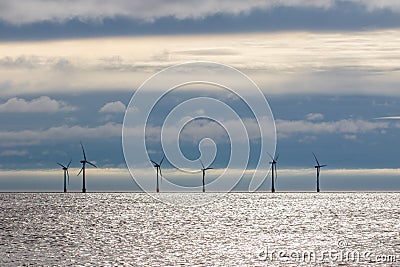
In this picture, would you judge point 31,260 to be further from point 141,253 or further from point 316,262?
point 316,262

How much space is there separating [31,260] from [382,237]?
6852 centimetres

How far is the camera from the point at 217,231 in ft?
595

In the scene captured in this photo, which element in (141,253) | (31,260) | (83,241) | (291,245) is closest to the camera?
(31,260)

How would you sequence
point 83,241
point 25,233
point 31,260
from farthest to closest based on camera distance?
point 25,233
point 83,241
point 31,260

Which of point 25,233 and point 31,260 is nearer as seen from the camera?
point 31,260

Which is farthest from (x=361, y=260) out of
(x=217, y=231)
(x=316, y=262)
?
(x=217, y=231)

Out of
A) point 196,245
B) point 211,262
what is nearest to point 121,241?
point 196,245

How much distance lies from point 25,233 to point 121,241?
30.1 m

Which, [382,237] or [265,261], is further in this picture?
[382,237]

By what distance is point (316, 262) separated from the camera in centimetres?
11150

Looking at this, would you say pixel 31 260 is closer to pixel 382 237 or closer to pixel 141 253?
pixel 141 253

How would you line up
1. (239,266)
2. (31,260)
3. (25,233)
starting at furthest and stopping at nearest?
1. (25,233)
2. (31,260)
3. (239,266)

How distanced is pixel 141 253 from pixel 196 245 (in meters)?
15.5

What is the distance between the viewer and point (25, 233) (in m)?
176
